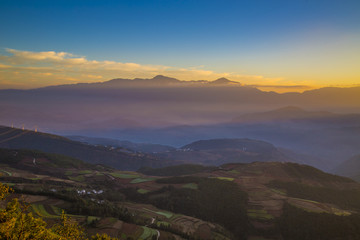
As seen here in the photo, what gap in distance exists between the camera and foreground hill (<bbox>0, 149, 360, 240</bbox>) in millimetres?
80875

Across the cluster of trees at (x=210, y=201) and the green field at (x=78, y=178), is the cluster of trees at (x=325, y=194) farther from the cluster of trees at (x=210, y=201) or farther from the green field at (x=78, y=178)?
the green field at (x=78, y=178)

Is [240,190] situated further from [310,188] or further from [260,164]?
[260,164]

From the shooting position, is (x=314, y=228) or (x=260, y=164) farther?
(x=260, y=164)

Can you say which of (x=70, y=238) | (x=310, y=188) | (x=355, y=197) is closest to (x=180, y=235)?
(x=70, y=238)

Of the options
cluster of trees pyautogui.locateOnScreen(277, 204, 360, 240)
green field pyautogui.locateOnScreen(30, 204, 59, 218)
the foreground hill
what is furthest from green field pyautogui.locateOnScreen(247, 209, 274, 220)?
green field pyautogui.locateOnScreen(30, 204, 59, 218)

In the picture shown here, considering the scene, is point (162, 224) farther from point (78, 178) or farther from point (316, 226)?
point (78, 178)

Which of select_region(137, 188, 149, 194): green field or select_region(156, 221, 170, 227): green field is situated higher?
select_region(156, 221, 170, 227): green field

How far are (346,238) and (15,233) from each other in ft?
306

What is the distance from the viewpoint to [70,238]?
31.9 metres

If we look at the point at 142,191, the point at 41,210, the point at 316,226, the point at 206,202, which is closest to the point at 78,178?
the point at 142,191

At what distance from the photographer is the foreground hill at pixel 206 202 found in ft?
265

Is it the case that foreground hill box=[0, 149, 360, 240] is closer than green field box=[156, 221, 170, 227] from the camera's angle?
Yes

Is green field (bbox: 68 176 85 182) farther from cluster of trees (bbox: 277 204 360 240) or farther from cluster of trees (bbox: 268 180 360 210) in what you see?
cluster of trees (bbox: 277 204 360 240)

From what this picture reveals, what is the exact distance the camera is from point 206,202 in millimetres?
120438
